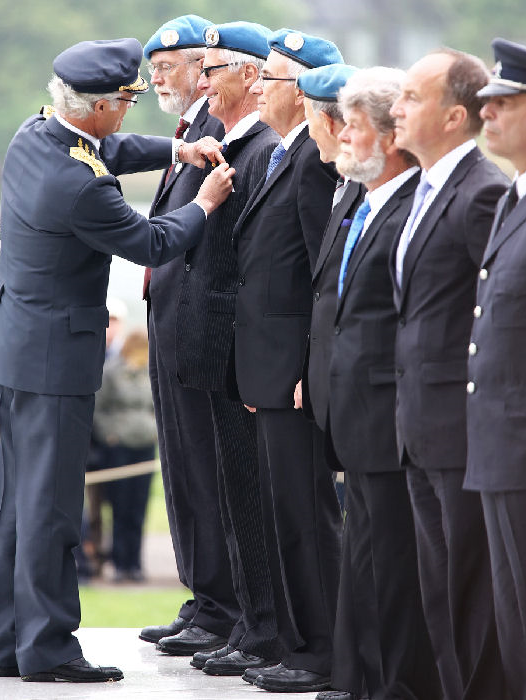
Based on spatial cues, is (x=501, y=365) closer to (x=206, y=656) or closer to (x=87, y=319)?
(x=87, y=319)

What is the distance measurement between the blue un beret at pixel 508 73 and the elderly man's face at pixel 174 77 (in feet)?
6.43

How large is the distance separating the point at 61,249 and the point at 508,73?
1.74m

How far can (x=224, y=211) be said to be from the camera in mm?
5168

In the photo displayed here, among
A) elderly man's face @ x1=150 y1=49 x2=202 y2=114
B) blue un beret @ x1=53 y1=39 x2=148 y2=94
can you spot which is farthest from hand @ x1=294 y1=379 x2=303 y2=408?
elderly man's face @ x1=150 y1=49 x2=202 y2=114

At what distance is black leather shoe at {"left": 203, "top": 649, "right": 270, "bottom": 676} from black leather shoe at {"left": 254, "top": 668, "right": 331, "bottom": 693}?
0.87ft

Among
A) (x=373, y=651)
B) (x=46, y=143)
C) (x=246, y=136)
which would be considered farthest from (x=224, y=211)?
(x=373, y=651)

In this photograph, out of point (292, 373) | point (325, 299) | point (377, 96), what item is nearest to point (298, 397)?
point (292, 373)

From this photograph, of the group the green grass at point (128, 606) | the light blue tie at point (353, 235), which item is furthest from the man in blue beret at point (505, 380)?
the green grass at point (128, 606)

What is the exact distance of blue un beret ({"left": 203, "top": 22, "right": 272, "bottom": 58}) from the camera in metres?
5.21

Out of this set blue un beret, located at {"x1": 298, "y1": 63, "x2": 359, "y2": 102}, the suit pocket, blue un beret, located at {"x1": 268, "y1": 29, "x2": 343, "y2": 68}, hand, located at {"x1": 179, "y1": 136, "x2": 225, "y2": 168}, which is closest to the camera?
blue un beret, located at {"x1": 298, "y1": 63, "x2": 359, "y2": 102}

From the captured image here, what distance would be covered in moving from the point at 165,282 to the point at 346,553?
141 centimetres

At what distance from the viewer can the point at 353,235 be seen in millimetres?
4367

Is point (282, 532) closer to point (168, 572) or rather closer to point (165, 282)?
point (165, 282)

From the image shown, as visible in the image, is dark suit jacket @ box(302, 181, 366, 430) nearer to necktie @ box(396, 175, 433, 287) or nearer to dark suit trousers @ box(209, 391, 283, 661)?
necktie @ box(396, 175, 433, 287)
